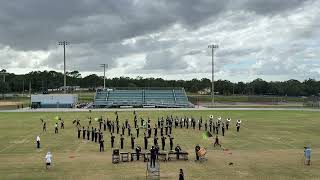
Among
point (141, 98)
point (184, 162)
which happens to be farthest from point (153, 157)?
point (141, 98)

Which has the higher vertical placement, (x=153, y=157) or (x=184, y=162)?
(x=153, y=157)

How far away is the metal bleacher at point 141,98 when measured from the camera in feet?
349

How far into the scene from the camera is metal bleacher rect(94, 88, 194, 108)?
106m

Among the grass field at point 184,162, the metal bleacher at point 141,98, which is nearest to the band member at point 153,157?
the grass field at point 184,162

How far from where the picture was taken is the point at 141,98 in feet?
380

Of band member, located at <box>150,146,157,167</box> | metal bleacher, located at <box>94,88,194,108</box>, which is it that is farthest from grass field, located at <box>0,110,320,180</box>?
metal bleacher, located at <box>94,88,194,108</box>

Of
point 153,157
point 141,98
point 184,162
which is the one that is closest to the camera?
point 153,157

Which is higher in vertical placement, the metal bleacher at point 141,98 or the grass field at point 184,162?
the metal bleacher at point 141,98

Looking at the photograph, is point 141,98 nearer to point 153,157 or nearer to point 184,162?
point 184,162

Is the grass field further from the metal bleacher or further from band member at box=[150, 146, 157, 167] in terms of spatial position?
the metal bleacher

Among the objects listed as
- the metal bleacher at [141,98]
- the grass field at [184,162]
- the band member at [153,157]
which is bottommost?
the grass field at [184,162]

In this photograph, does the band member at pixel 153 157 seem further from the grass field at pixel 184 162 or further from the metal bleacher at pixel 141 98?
the metal bleacher at pixel 141 98

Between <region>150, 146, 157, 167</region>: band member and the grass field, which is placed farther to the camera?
<region>150, 146, 157, 167</region>: band member

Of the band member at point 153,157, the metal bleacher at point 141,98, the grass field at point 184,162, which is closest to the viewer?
the grass field at point 184,162
